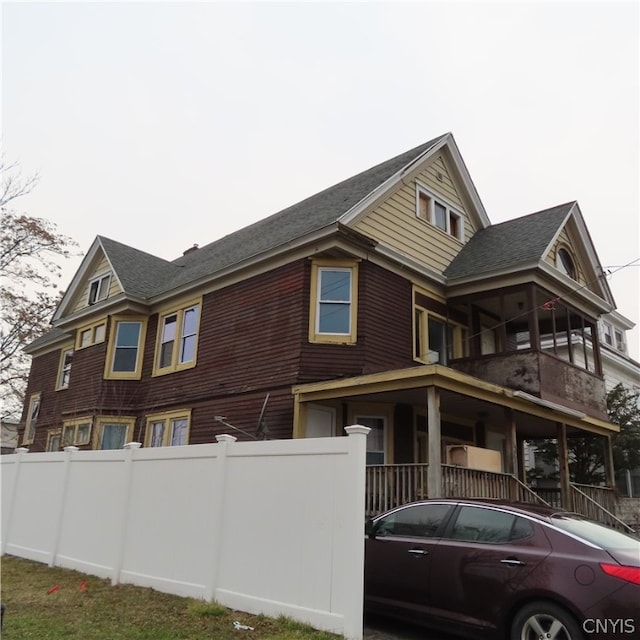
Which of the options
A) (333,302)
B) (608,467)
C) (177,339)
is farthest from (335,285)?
(608,467)

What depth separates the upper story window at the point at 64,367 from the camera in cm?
2162

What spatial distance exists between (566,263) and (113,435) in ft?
46.6

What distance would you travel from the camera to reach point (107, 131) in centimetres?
1394

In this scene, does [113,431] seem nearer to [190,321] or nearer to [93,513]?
[190,321]

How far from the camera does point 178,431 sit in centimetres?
1589

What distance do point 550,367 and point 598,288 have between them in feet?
17.5

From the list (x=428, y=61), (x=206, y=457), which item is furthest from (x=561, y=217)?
(x=206, y=457)

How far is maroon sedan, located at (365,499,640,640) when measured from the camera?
4633 mm

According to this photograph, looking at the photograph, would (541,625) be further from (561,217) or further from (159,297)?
(159,297)

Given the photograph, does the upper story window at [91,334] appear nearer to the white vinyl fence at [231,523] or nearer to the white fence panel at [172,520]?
the white vinyl fence at [231,523]

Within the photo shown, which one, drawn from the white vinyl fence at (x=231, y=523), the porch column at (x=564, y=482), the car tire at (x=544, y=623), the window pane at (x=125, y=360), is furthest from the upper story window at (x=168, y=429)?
the car tire at (x=544, y=623)

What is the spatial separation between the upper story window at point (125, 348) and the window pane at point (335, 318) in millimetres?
7378

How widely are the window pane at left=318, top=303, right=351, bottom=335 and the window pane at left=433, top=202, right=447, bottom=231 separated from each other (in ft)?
15.3

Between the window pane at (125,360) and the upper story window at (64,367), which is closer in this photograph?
the window pane at (125,360)
